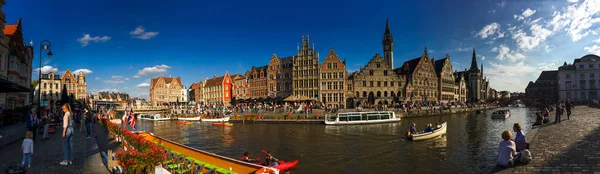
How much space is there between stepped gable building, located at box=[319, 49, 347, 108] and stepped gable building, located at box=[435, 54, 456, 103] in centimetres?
3841

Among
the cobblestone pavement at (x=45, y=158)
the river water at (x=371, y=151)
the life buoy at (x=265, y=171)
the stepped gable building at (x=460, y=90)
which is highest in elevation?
the stepped gable building at (x=460, y=90)

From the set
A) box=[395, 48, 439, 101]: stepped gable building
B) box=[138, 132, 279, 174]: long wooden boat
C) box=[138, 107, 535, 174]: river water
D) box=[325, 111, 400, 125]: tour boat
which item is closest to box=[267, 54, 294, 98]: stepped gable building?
box=[325, 111, 400, 125]: tour boat

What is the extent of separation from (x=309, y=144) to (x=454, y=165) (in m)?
12.2

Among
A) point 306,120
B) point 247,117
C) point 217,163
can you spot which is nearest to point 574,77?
point 306,120

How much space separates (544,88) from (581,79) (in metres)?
24.2

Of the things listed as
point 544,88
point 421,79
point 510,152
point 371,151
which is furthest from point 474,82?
point 510,152

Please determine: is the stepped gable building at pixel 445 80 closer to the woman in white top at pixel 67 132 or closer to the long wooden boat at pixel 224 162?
the long wooden boat at pixel 224 162

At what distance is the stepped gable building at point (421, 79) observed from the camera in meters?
74.6

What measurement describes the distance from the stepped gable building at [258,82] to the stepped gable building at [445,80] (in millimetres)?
53852

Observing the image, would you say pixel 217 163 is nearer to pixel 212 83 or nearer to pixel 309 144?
pixel 309 144

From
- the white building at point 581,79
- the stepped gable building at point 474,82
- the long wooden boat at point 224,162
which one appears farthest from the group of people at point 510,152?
the stepped gable building at point 474,82

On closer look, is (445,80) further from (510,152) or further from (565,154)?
(510,152)

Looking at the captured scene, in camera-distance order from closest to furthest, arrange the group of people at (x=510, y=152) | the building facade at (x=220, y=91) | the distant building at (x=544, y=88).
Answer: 1. the group of people at (x=510, y=152)
2. the building facade at (x=220, y=91)
3. the distant building at (x=544, y=88)

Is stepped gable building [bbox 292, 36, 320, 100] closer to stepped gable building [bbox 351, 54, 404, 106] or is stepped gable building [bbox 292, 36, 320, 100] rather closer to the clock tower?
stepped gable building [bbox 351, 54, 404, 106]
